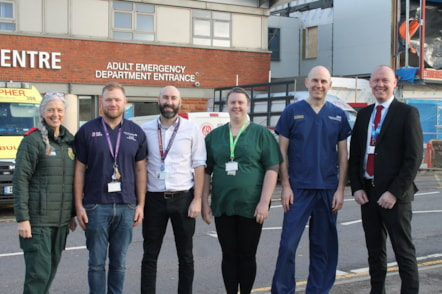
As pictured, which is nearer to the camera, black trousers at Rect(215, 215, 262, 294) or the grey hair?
the grey hair

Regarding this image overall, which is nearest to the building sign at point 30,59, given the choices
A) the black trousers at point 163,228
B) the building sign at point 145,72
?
the building sign at point 145,72

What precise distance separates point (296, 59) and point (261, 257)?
25.9m

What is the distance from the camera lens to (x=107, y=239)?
15.6ft

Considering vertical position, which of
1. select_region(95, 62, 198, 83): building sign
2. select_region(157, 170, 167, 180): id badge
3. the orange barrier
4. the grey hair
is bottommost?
the orange barrier

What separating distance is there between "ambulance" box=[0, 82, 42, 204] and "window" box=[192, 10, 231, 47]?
10.9 metres

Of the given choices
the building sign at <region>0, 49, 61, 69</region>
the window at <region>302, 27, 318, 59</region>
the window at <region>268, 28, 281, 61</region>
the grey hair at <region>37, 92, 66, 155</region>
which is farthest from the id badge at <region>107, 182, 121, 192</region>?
the window at <region>302, 27, 318, 59</region>

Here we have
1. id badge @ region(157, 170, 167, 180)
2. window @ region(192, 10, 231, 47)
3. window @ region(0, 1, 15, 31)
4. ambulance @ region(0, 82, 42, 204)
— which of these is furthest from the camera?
window @ region(192, 10, 231, 47)

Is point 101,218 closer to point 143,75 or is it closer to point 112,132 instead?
point 112,132

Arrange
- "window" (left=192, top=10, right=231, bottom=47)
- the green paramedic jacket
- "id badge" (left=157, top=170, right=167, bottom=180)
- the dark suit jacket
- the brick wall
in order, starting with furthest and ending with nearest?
1. "window" (left=192, top=10, right=231, bottom=47)
2. the brick wall
3. "id badge" (left=157, top=170, right=167, bottom=180)
4. the dark suit jacket
5. the green paramedic jacket

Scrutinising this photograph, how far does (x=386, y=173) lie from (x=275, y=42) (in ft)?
90.1

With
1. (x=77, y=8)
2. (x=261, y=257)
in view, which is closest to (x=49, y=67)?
(x=77, y=8)

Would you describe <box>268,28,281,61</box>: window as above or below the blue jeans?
above

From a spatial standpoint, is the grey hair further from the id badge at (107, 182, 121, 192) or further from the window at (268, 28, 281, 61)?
the window at (268, 28, 281, 61)

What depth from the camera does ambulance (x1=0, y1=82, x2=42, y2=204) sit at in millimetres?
11226
